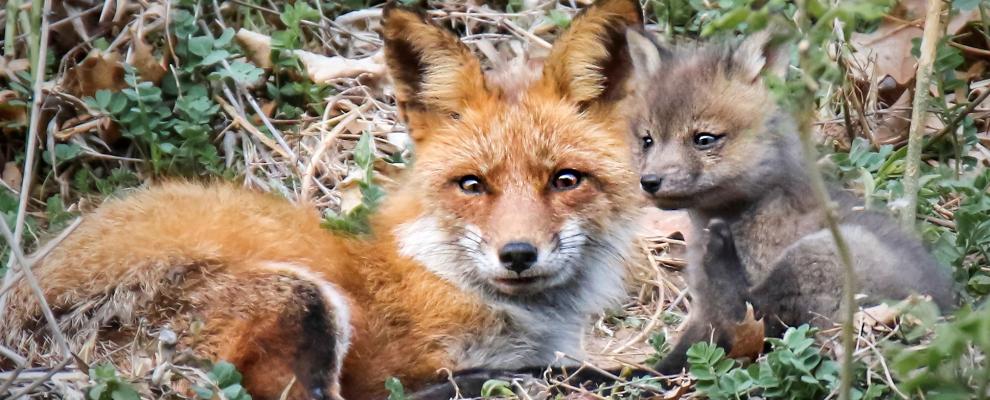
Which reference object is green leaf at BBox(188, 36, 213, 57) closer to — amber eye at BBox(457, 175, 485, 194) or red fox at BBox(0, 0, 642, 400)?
red fox at BBox(0, 0, 642, 400)

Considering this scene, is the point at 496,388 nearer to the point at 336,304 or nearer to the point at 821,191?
the point at 336,304

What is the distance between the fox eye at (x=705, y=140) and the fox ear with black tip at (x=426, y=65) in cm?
98

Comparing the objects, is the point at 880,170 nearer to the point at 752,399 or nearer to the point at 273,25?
the point at 752,399

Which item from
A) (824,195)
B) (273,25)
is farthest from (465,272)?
(273,25)

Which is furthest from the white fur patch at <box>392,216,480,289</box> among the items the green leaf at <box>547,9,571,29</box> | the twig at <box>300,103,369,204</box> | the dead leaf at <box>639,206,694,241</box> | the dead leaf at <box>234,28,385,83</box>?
the green leaf at <box>547,9,571,29</box>

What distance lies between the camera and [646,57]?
561cm

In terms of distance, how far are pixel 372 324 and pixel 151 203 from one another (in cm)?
112

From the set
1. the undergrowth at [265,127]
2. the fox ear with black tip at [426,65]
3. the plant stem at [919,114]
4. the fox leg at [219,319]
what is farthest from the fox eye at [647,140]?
the fox leg at [219,319]

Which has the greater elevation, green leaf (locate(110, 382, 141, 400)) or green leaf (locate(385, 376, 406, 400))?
green leaf (locate(110, 382, 141, 400))

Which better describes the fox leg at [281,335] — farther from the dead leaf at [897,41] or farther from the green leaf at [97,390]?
the dead leaf at [897,41]

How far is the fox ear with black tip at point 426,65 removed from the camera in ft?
17.0

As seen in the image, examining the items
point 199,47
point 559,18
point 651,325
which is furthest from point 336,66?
point 651,325

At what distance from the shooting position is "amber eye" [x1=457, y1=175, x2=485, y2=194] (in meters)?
5.16

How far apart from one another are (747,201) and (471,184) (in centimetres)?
123
